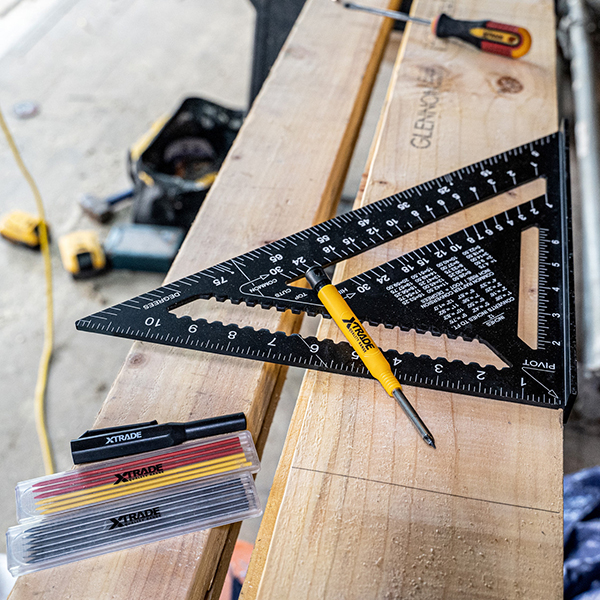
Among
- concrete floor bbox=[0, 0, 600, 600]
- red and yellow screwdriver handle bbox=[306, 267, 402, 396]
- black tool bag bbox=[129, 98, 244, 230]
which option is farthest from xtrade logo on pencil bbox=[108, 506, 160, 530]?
black tool bag bbox=[129, 98, 244, 230]

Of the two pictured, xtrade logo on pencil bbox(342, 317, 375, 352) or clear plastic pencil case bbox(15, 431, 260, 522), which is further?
xtrade logo on pencil bbox(342, 317, 375, 352)

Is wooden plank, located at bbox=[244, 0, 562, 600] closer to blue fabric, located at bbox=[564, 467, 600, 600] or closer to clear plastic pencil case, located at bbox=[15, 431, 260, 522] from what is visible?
clear plastic pencil case, located at bbox=[15, 431, 260, 522]

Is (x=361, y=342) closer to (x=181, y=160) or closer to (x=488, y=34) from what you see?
(x=488, y=34)

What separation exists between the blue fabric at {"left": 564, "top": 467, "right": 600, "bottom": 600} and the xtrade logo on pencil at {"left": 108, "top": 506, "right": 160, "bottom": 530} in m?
0.88

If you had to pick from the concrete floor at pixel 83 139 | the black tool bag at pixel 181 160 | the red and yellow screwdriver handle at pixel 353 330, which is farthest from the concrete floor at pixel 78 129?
the red and yellow screwdriver handle at pixel 353 330

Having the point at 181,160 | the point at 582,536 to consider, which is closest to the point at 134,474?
the point at 582,536

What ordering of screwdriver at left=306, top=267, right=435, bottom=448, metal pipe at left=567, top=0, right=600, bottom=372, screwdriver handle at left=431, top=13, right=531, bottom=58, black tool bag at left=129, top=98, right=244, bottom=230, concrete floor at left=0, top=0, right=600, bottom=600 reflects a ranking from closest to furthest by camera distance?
screwdriver at left=306, top=267, right=435, bottom=448
screwdriver handle at left=431, top=13, right=531, bottom=58
metal pipe at left=567, top=0, right=600, bottom=372
concrete floor at left=0, top=0, right=600, bottom=600
black tool bag at left=129, top=98, right=244, bottom=230

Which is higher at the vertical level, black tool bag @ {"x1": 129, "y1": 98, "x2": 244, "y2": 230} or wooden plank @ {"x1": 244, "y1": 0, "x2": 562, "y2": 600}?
wooden plank @ {"x1": 244, "y1": 0, "x2": 562, "y2": 600}

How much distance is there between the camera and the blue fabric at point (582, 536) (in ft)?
3.63

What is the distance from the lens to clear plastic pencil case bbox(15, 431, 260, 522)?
0.65m

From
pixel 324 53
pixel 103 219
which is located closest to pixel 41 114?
pixel 103 219

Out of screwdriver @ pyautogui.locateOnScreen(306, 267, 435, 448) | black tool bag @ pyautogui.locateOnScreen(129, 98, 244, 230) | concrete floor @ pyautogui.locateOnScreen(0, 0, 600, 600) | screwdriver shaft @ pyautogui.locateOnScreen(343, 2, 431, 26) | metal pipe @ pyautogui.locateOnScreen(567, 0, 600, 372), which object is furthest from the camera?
black tool bag @ pyautogui.locateOnScreen(129, 98, 244, 230)

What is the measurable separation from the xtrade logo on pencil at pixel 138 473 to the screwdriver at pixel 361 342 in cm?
31

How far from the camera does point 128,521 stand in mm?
636
